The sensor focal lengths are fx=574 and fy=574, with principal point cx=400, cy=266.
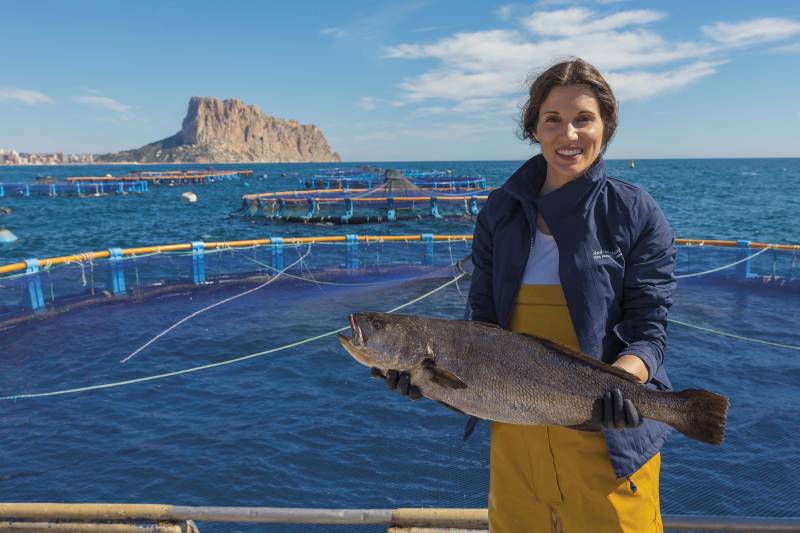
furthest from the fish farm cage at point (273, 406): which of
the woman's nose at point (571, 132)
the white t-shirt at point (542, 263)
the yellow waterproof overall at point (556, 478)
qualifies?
the woman's nose at point (571, 132)

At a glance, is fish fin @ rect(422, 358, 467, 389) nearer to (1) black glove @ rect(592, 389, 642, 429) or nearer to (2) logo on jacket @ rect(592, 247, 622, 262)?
(1) black glove @ rect(592, 389, 642, 429)

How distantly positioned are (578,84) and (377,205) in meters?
39.9

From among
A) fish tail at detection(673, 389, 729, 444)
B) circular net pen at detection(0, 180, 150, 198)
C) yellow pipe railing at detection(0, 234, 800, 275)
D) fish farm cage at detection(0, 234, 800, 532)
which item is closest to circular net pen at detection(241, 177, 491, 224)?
yellow pipe railing at detection(0, 234, 800, 275)

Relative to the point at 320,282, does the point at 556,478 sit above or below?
above

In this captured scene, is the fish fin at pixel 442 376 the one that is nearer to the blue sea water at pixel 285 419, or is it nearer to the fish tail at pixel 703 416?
Result: the fish tail at pixel 703 416

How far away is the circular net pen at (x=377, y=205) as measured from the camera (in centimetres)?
4006

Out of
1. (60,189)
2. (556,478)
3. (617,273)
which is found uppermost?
(617,273)

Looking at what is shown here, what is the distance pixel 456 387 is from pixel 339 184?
6622 centimetres

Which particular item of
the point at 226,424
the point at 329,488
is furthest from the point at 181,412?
the point at 329,488

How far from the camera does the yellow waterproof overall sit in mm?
2502

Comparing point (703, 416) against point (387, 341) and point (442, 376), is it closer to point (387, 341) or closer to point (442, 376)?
point (442, 376)

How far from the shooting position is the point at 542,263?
2.72 metres

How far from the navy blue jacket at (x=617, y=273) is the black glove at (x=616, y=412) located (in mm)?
101

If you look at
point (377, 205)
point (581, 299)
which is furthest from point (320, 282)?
point (377, 205)
